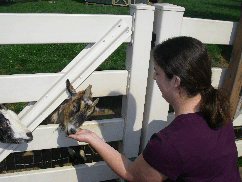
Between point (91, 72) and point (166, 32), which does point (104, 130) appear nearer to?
point (91, 72)

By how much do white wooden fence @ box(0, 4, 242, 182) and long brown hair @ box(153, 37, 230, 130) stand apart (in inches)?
22.4

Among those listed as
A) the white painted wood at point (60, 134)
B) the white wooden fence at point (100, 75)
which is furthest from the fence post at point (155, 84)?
the white painted wood at point (60, 134)

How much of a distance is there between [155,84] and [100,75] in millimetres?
511

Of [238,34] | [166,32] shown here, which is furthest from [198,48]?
[238,34]

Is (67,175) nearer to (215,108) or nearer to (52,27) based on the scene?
(52,27)

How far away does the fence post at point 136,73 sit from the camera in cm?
238

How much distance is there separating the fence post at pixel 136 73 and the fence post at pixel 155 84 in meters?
0.07

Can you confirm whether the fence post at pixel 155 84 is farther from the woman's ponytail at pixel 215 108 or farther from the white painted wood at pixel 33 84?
the woman's ponytail at pixel 215 108

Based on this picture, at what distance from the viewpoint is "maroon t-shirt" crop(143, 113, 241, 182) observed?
172 centimetres

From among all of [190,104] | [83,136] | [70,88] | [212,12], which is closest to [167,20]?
[190,104]

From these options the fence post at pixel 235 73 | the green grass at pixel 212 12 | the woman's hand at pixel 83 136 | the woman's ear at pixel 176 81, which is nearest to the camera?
the woman's ear at pixel 176 81

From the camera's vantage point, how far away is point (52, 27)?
6.97ft

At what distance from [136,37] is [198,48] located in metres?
0.72

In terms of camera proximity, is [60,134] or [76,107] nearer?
[76,107]
